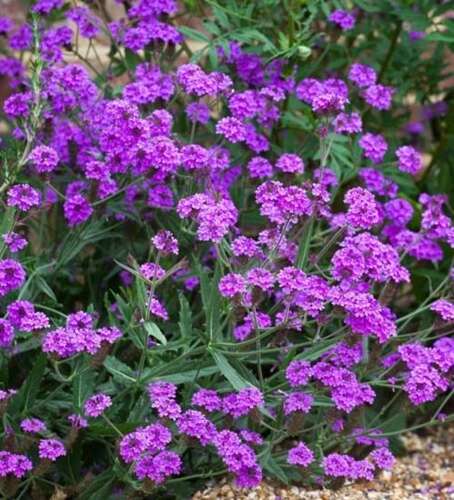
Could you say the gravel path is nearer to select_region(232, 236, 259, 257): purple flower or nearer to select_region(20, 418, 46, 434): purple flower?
select_region(20, 418, 46, 434): purple flower

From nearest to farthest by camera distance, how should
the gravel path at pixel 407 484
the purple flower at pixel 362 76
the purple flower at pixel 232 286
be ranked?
the purple flower at pixel 232 286 < the gravel path at pixel 407 484 < the purple flower at pixel 362 76

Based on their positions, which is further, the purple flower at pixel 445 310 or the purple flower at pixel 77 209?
the purple flower at pixel 77 209

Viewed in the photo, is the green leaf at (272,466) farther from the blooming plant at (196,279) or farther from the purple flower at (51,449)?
the purple flower at (51,449)

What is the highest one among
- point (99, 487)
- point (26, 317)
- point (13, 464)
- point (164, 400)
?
point (26, 317)

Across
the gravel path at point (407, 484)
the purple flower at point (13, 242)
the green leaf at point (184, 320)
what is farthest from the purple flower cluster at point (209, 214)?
the gravel path at point (407, 484)

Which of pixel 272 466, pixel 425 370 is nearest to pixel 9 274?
pixel 272 466

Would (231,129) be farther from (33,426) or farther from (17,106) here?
(33,426)

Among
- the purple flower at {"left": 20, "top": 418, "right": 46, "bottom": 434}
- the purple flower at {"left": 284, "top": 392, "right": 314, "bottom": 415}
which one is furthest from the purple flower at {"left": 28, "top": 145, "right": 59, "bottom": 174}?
the purple flower at {"left": 284, "top": 392, "right": 314, "bottom": 415}
